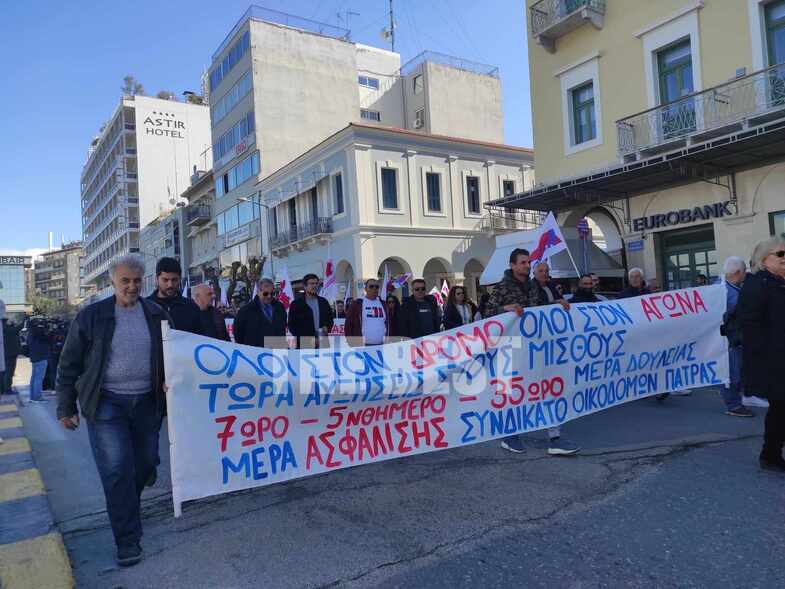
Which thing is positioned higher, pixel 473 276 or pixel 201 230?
pixel 201 230

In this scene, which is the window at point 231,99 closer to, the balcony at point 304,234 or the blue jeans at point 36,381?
the balcony at point 304,234

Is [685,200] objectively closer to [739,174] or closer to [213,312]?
[739,174]

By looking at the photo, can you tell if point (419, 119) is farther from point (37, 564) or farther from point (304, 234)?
point (37, 564)

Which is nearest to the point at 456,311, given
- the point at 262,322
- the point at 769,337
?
the point at 262,322

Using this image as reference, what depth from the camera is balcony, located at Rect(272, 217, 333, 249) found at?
32.4 meters

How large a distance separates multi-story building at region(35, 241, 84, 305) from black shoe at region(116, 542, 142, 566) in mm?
150981

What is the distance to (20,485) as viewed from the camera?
513cm

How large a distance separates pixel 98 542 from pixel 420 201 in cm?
2901

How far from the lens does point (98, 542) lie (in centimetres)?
418

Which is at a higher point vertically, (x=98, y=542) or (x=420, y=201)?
(x=420, y=201)

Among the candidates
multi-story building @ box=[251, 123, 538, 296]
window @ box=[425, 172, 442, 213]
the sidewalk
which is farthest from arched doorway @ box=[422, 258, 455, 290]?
the sidewalk

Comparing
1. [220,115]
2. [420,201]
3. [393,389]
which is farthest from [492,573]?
[220,115]

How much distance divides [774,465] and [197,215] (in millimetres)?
49988

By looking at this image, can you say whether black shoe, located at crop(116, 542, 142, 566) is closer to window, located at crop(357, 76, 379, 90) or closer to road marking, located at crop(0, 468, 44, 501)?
road marking, located at crop(0, 468, 44, 501)
